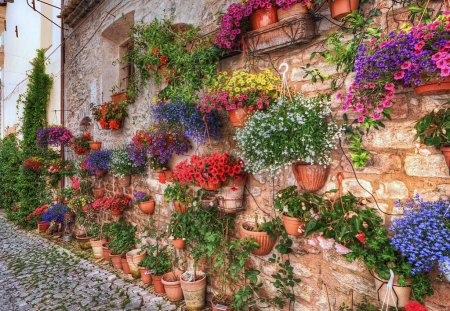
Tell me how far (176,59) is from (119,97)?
236cm

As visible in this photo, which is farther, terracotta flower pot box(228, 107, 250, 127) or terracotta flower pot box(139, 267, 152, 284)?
terracotta flower pot box(139, 267, 152, 284)

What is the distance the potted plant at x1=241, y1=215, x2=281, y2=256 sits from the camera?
3.03 m

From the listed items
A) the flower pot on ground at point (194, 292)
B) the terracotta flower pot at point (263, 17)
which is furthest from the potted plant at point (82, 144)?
the terracotta flower pot at point (263, 17)

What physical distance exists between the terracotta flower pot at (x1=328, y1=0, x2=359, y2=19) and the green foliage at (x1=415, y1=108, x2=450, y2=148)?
37.5 inches

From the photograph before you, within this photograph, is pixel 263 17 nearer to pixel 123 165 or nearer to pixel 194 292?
pixel 194 292

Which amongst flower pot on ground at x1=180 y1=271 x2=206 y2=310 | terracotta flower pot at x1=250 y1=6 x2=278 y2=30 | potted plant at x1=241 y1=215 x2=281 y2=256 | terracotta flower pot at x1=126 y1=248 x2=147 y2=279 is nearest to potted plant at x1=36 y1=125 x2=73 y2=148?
terracotta flower pot at x1=126 y1=248 x2=147 y2=279

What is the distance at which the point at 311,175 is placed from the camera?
2635 millimetres

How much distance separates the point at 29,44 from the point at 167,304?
9.73 m

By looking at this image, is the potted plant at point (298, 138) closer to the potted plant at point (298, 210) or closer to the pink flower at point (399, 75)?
the potted plant at point (298, 210)

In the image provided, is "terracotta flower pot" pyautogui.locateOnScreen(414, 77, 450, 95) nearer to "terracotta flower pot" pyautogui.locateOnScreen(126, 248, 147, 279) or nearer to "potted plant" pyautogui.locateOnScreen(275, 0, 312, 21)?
"potted plant" pyautogui.locateOnScreen(275, 0, 312, 21)

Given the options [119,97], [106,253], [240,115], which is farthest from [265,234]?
[119,97]

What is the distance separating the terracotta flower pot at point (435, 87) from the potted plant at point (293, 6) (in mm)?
1167

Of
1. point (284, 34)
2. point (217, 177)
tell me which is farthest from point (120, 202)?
point (284, 34)

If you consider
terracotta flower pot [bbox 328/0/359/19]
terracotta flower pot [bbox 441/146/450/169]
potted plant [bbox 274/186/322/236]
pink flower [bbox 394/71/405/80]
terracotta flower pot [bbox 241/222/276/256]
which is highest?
terracotta flower pot [bbox 328/0/359/19]
